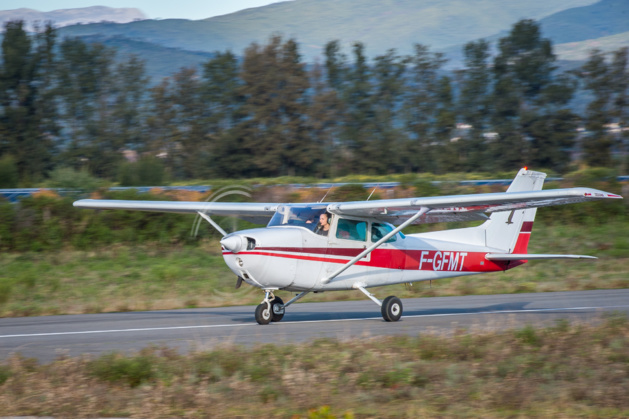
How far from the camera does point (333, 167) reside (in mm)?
44281

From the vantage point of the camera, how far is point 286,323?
1134 cm

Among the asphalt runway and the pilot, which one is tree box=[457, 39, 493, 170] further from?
the pilot

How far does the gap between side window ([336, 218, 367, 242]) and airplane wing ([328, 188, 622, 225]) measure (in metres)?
0.20

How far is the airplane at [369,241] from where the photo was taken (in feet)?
33.2

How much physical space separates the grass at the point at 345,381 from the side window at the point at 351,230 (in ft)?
10.8

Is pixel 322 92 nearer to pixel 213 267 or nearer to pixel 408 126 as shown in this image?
pixel 408 126

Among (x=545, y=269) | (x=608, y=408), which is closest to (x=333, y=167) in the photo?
(x=545, y=269)

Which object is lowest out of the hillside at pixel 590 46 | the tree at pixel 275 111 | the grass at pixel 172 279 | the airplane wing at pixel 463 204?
the grass at pixel 172 279

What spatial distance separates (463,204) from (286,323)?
3.64 meters

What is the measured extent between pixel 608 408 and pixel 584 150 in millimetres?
41320

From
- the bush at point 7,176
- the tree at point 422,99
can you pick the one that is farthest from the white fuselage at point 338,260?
the tree at point 422,99

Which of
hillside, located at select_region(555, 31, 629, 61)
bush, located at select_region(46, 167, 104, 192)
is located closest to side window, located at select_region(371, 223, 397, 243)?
bush, located at select_region(46, 167, 104, 192)

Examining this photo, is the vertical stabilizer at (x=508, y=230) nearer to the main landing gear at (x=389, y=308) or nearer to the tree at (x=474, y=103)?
the main landing gear at (x=389, y=308)

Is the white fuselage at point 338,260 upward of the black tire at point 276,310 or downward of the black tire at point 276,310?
upward
